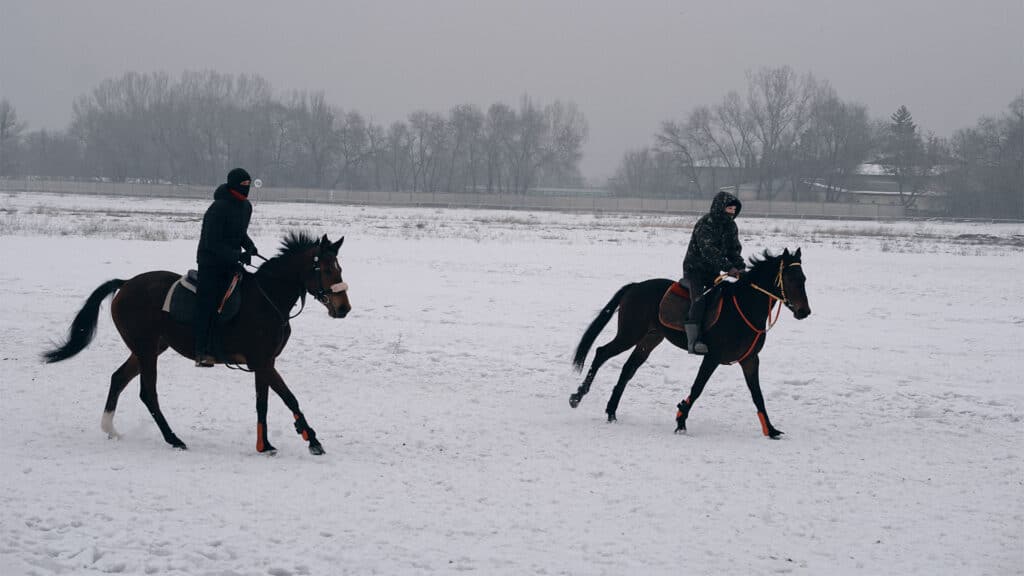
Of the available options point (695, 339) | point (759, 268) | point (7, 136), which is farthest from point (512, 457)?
point (7, 136)

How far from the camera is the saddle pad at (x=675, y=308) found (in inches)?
370

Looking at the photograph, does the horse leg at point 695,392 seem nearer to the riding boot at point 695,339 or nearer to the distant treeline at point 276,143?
the riding boot at point 695,339

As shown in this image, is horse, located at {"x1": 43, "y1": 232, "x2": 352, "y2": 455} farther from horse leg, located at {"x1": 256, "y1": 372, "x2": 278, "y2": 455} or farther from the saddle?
the saddle

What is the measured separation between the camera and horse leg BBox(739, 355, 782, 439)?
8922 mm

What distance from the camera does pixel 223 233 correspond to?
793 cm

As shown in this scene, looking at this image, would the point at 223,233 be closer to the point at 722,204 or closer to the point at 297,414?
the point at 297,414

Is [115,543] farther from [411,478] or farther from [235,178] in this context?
[235,178]

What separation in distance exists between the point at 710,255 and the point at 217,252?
503 centimetres

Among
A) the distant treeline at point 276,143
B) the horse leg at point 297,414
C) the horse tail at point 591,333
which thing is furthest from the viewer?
the distant treeline at point 276,143

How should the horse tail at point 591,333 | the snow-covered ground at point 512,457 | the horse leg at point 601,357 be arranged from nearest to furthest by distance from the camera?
1. the snow-covered ground at point 512,457
2. the horse leg at point 601,357
3. the horse tail at point 591,333

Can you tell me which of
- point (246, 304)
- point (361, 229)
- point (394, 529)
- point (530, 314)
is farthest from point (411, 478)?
point (361, 229)

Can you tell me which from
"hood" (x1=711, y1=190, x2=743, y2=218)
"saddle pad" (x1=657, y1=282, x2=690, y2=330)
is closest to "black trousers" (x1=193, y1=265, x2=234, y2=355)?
"saddle pad" (x1=657, y1=282, x2=690, y2=330)

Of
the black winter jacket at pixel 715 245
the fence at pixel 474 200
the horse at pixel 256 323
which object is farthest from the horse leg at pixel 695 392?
the fence at pixel 474 200

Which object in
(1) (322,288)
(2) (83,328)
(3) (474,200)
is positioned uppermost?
(3) (474,200)
